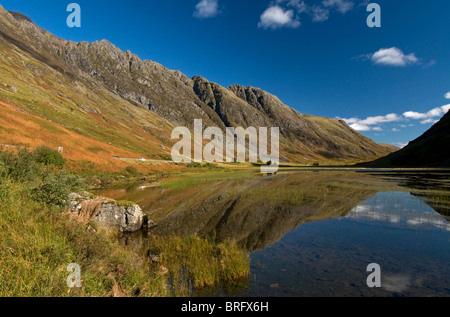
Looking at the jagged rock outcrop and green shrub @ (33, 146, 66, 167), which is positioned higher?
green shrub @ (33, 146, 66, 167)

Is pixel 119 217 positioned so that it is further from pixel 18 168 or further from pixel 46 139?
pixel 46 139

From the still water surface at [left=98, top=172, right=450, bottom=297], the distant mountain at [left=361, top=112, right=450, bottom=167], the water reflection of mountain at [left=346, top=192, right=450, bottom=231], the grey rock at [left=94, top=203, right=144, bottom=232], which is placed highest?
the distant mountain at [left=361, top=112, right=450, bottom=167]

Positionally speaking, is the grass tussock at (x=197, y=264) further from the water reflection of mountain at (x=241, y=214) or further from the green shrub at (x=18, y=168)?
the green shrub at (x=18, y=168)

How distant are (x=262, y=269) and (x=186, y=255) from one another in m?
4.39

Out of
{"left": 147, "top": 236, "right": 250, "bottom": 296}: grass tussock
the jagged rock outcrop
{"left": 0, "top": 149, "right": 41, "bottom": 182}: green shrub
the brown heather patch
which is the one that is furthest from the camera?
the brown heather patch

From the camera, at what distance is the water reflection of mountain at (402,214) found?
766 inches

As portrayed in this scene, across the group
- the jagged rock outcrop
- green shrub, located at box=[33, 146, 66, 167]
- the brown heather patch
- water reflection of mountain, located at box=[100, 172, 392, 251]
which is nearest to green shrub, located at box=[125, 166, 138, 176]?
the brown heather patch

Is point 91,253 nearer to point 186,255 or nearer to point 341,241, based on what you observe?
point 186,255

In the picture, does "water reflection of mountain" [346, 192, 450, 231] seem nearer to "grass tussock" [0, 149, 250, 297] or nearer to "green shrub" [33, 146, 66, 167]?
"grass tussock" [0, 149, 250, 297]

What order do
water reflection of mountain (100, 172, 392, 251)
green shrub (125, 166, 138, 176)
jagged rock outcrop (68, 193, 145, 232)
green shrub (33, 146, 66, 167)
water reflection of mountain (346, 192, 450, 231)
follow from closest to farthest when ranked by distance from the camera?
jagged rock outcrop (68, 193, 145, 232), water reflection of mountain (100, 172, 392, 251), water reflection of mountain (346, 192, 450, 231), green shrub (33, 146, 66, 167), green shrub (125, 166, 138, 176)

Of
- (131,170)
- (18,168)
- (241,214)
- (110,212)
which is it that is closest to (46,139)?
(131,170)

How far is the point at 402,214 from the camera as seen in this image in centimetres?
2272

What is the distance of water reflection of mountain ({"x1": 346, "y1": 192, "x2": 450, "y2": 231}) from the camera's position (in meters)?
19.5

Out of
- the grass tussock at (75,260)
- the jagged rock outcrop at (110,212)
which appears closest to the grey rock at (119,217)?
the jagged rock outcrop at (110,212)
